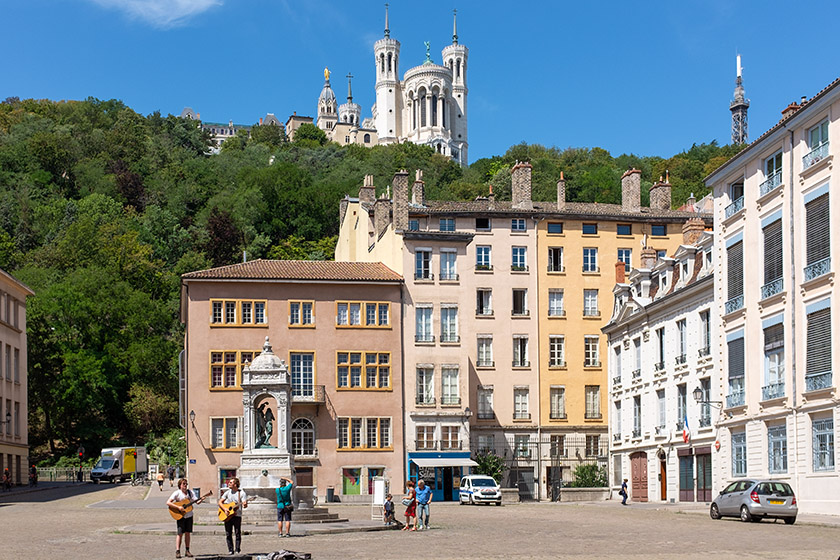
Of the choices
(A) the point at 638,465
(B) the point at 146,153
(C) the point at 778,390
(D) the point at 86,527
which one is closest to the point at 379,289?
(A) the point at 638,465

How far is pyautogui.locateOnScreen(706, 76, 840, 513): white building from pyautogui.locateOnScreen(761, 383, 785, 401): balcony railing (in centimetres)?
4

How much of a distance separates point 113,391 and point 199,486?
1093 inches

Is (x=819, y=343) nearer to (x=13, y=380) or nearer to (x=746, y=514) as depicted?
(x=746, y=514)

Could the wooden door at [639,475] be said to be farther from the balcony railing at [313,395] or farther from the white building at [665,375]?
the balcony railing at [313,395]

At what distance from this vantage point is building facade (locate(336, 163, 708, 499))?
2539 inches

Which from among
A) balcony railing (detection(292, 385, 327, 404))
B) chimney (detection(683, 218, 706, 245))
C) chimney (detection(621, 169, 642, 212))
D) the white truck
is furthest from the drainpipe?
the white truck

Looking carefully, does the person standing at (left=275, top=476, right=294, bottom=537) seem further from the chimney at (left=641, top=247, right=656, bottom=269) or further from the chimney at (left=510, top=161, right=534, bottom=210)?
the chimney at (left=510, top=161, right=534, bottom=210)

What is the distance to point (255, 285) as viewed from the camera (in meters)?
62.4

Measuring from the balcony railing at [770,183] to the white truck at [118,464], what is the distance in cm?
4659

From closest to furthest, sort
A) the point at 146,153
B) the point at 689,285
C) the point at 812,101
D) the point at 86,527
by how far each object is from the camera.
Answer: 1. the point at 86,527
2. the point at 812,101
3. the point at 689,285
4. the point at 146,153

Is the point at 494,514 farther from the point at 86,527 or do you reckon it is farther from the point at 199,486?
the point at 199,486

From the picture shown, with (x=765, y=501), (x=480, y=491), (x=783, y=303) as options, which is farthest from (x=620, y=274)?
(x=765, y=501)

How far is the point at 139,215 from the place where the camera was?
12331 centimetres

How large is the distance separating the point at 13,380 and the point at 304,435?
22.5 meters
